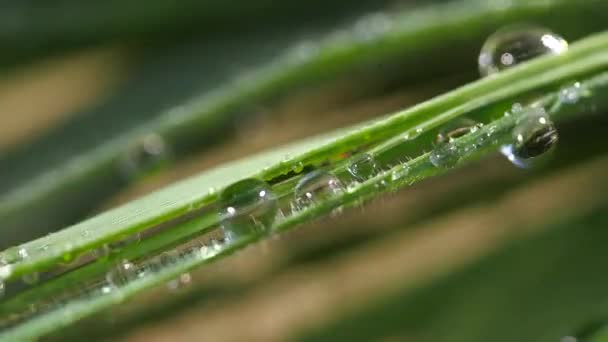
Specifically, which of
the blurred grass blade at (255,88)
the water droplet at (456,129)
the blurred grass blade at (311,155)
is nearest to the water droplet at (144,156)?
the blurred grass blade at (255,88)

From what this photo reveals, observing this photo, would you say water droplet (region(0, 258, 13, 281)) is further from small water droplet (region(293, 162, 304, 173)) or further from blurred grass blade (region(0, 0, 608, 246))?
blurred grass blade (region(0, 0, 608, 246))

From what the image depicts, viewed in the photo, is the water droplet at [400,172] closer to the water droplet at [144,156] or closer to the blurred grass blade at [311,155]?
the blurred grass blade at [311,155]

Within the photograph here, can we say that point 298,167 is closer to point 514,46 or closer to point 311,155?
point 311,155

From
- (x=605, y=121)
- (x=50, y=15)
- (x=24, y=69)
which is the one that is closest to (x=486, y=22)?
(x=605, y=121)

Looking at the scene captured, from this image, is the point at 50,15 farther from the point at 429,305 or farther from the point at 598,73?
the point at 598,73

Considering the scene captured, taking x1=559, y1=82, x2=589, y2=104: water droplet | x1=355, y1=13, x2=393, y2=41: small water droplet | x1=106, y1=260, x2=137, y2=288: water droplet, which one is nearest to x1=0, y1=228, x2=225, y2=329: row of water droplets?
x1=106, y1=260, x2=137, y2=288: water droplet

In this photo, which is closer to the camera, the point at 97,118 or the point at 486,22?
the point at 486,22
